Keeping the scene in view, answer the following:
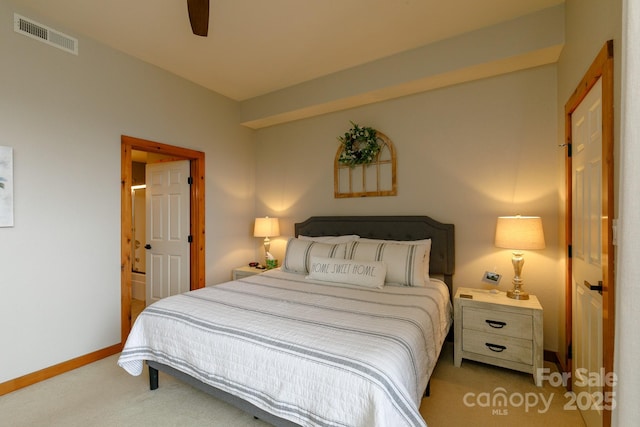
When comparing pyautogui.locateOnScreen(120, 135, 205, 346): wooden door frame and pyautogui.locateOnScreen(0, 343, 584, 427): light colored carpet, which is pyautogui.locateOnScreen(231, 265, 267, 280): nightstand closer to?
pyautogui.locateOnScreen(120, 135, 205, 346): wooden door frame

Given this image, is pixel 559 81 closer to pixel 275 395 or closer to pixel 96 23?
pixel 275 395

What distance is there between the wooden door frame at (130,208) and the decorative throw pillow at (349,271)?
5.30ft

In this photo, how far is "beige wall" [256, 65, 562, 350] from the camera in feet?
8.49

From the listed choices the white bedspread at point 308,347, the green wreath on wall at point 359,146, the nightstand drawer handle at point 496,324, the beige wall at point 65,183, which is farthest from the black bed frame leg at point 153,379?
the green wreath on wall at point 359,146

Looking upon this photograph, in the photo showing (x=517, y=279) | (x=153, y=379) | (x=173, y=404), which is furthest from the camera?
(x=517, y=279)

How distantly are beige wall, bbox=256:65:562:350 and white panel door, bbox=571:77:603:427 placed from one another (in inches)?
20.6

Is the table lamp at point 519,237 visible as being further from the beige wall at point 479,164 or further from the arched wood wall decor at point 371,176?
the arched wood wall decor at point 371,176

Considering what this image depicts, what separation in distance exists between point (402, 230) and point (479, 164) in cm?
100

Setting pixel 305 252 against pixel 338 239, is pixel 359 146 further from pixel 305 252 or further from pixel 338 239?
pixel 305 252

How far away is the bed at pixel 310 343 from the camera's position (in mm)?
1270

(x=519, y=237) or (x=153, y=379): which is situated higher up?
(x=519, y=237)

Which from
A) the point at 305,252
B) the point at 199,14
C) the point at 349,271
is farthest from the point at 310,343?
the point at 199,14

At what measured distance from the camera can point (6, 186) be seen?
217 centimetres

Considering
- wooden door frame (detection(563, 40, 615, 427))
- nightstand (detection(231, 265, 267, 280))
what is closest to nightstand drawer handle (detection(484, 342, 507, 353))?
wooden door frame (detection(563, 40, 615, 427))
